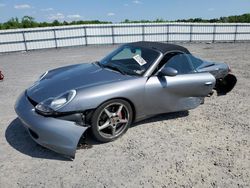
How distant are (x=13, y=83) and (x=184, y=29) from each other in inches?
605

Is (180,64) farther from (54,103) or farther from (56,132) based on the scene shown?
(56,132)

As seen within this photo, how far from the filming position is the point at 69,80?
3.84 metres

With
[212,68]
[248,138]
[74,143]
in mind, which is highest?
[212,68]

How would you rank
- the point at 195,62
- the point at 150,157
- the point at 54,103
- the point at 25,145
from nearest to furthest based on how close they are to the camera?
1. the point at 54,103
2. the point at 150,157
3. the point at 25,145
4. the point at 195,62

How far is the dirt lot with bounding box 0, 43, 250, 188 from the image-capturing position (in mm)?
2930

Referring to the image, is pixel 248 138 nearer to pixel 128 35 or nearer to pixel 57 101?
pixel 57 101

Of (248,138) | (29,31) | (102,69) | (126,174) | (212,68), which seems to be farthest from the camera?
(29,31)

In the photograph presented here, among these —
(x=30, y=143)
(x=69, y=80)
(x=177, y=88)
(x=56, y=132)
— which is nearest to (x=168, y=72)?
(x=177, y=88)

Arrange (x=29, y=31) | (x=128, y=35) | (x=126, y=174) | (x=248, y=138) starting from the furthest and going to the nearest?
1. (x=128, y=35)
2. (x=29, y=31)
3. (x=248, y=138)
4. (x=126, y=174)

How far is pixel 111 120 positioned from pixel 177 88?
1.34m

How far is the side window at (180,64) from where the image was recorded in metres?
4.27

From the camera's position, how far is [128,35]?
60.3 ft

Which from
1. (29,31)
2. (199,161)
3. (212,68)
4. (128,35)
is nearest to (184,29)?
Answer: (128,35)

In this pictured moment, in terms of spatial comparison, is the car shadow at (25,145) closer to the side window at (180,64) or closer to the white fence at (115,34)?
the side window at (180,64)
